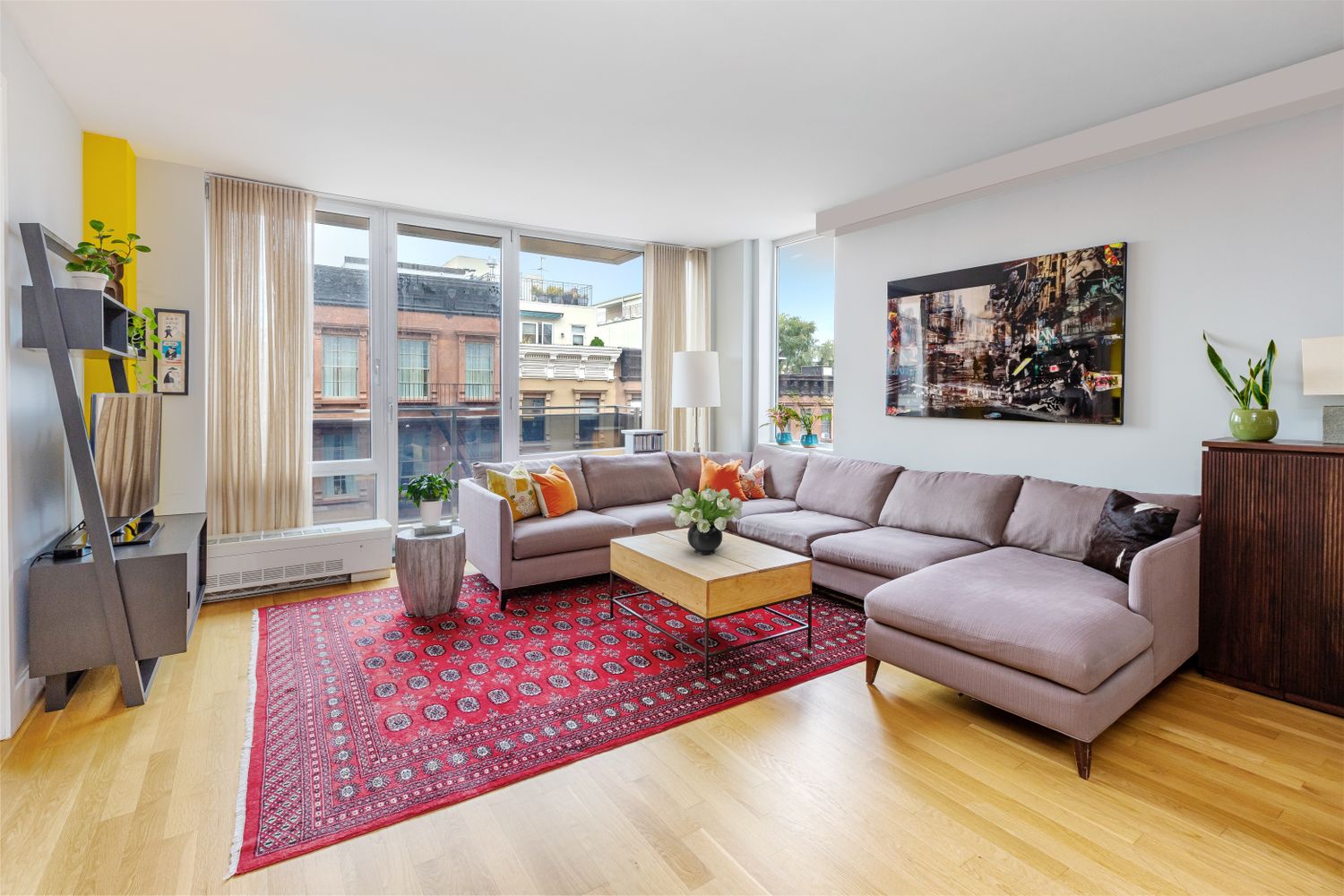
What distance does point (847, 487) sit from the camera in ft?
15.0

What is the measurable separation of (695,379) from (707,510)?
2.34 m

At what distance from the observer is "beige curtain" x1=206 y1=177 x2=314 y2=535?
13.8 ft

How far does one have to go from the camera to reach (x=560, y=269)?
570 centimetres

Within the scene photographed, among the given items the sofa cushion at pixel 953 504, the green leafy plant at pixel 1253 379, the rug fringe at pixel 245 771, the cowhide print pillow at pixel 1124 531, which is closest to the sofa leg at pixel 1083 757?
the cowhide print pillow at pixel 1124 531

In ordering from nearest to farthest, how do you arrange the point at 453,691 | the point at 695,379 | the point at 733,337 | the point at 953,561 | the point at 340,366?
the point at 453,691
the point at 953,561
the point at 340,366
the point at 695,379
the point at 733,337

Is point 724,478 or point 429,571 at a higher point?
point 724,478

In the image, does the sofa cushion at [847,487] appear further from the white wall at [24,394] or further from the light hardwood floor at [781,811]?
the white wall at [24,394]

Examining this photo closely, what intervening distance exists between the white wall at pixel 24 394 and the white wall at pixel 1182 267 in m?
4.68

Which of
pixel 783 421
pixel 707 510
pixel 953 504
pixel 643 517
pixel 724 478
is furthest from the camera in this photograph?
pixel 783 421

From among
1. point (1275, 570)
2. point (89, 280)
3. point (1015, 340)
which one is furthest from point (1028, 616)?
point (89, 280)

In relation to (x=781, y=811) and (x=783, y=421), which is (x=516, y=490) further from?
(x=781, y=811)

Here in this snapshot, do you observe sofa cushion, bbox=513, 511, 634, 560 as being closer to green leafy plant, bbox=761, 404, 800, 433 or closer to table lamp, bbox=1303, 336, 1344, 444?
green leafy plant, bbox=761, 404, 800, 433

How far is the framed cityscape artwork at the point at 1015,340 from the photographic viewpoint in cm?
358

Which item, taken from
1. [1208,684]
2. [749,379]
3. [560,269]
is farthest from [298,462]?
[1208,684]
